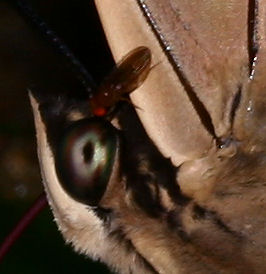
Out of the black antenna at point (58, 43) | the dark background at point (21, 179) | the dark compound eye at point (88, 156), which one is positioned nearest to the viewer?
the dark compound eye at point (88, 156)

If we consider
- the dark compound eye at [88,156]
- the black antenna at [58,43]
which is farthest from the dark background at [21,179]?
the dark compound eye at [88,156]

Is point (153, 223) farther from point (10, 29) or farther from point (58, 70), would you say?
point (10, 29)

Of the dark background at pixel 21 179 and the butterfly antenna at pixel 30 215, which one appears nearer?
the butterfly antenna at pixel 30 215

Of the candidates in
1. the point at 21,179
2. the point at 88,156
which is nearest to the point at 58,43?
the point at 88,156

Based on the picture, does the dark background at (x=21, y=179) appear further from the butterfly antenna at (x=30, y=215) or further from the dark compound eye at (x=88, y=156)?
the dark compound eye at (x=88, y=156)

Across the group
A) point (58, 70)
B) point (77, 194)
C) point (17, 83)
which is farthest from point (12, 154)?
point (77, 194)

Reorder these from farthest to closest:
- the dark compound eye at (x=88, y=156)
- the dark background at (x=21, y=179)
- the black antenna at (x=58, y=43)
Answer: the dark background at (x=21, y=179) → the black antenna at (x=58, y=43) → the dark compound eye at (x=88, y=156)

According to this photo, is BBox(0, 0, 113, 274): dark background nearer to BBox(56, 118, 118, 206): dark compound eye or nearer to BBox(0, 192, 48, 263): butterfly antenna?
BBox(0, 192, 48, 263): butterfly antenna

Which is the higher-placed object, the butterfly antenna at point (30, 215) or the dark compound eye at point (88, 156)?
the dark compound eye at point (88, 156)
